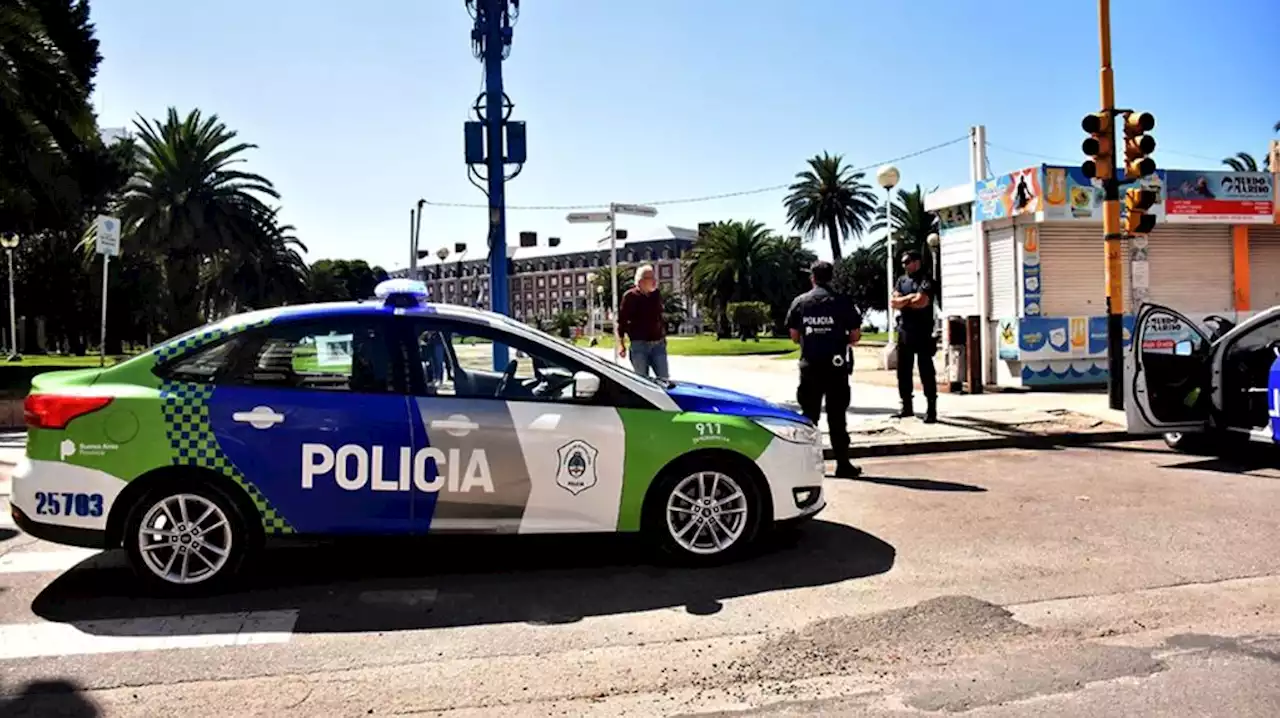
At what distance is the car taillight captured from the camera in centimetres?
484

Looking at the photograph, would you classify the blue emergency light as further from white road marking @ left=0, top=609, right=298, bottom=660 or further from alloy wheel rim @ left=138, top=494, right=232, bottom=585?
white road marking @ left=0, top=609, right=298, bottom=660

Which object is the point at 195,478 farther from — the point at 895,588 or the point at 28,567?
the point at 895,588

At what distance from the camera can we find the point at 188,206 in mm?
37375

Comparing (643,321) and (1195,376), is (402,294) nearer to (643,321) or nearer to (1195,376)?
(643,321)

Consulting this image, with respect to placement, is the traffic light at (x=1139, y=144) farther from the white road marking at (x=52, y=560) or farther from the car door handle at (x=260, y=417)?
the white road marking at (x=52, y=560)

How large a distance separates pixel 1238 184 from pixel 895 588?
15.0 meters

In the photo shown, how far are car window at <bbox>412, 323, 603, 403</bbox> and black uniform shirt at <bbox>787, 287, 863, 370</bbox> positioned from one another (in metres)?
3.31

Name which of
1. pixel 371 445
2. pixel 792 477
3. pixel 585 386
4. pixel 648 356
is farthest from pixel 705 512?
pixel 648 356

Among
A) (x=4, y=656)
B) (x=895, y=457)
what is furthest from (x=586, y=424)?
(x=895, y=457)

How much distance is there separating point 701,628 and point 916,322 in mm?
7438

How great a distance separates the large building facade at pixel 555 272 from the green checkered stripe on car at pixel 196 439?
495ft

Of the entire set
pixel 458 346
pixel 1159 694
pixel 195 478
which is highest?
pixel 458 346

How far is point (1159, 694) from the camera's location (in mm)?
3547

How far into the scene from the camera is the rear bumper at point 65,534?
15.9 ft
